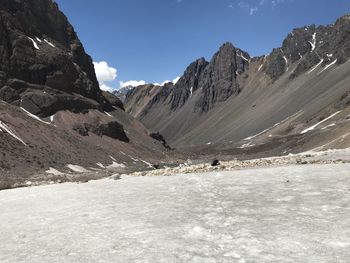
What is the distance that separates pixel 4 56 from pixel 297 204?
128716 mm

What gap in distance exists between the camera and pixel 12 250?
1430cm

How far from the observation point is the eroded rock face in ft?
433

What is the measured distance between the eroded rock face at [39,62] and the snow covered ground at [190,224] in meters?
110

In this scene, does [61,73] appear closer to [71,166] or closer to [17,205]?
[71,166]

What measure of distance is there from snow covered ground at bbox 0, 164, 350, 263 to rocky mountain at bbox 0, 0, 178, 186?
61876mm

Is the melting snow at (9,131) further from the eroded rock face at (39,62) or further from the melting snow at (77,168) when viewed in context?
the eroded rock face at (39,62)

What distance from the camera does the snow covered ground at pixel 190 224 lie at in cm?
1288

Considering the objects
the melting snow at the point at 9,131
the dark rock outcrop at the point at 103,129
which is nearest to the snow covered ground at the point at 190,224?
the melting snow at the point at 9,131

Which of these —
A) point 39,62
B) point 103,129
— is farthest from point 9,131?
point 39,62

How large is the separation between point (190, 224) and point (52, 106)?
124190 millimetres

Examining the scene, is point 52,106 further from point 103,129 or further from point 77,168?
point 77,168

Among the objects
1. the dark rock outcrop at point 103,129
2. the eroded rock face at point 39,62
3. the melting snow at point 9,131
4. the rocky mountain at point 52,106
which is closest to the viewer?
the melting snow at point 9,131

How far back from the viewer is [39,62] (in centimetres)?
14438

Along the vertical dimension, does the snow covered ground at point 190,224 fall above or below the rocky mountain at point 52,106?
below
